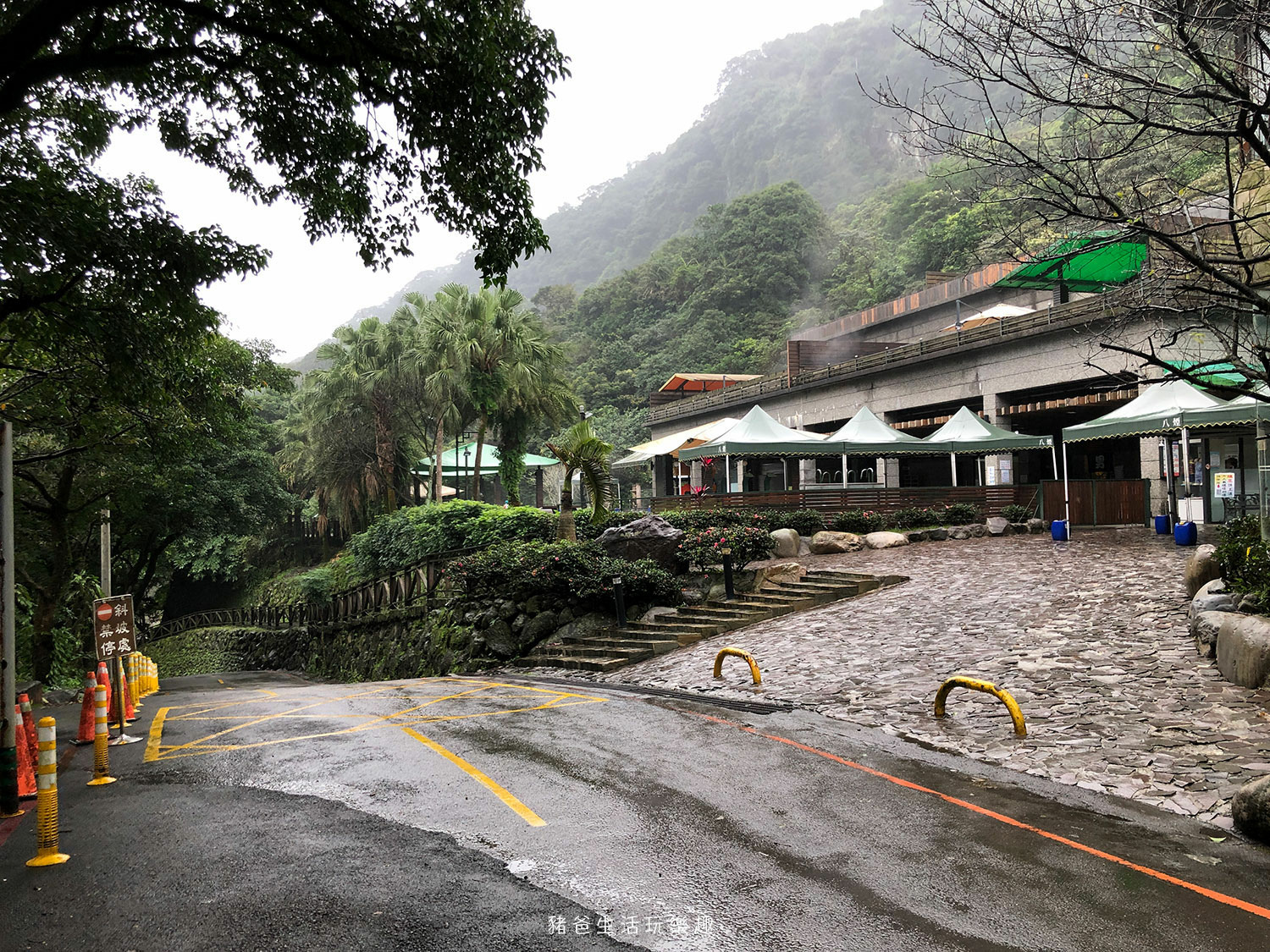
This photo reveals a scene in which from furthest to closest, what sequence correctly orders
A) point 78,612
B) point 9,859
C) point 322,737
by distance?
point 78,612 → point 322,737 → point 9,859

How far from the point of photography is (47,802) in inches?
218

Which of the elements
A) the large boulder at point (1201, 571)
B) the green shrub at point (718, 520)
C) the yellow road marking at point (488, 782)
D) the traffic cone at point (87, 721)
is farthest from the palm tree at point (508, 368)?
the large boulder at point (1201, 571)

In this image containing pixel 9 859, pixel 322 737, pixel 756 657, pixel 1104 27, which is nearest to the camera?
pixel 9 859

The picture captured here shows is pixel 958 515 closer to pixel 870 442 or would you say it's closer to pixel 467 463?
pixel 870 442

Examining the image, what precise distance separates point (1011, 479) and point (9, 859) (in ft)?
114

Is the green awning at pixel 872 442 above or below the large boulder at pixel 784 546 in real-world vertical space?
above

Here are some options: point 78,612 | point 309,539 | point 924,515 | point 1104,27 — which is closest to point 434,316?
Result: point 78,612

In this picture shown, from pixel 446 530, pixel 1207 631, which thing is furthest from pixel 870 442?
pixel 1207 631

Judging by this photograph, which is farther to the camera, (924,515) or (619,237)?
(619,237)

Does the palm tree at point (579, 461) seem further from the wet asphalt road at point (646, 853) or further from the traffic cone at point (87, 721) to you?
the wet asphalt road at point (646, 853)

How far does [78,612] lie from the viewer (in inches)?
1210

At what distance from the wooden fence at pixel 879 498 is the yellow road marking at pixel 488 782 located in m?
18.0

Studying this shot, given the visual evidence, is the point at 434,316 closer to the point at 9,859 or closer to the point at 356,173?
the point at 356,173

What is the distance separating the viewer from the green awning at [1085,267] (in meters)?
8.29
